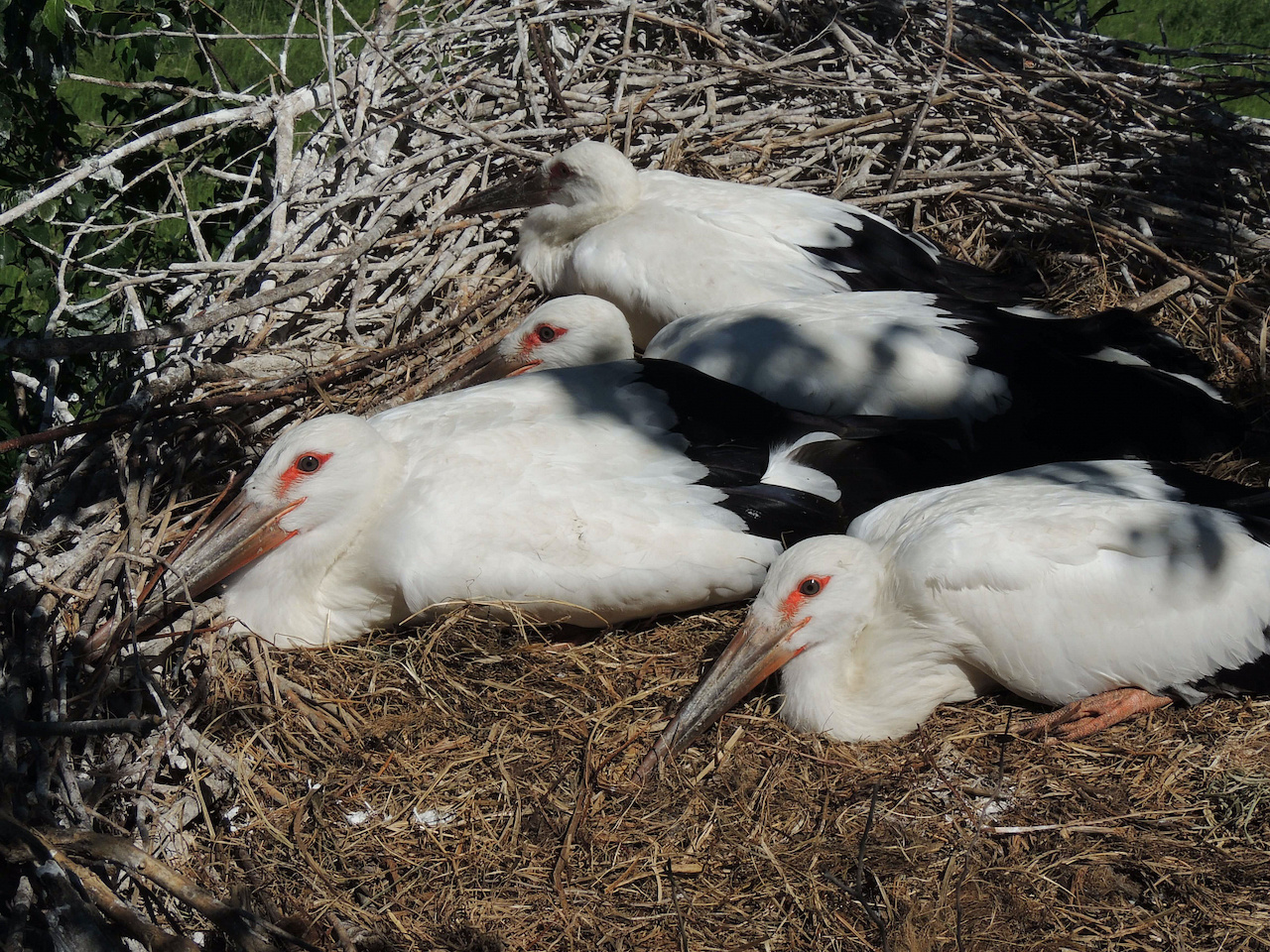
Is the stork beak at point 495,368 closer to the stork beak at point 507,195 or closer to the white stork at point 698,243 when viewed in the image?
the white stork at point 698,243

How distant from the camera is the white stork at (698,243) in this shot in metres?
4.74

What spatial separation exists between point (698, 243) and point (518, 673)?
207 centimetres

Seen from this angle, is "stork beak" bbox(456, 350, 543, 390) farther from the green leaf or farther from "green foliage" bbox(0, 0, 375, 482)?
the green leaf

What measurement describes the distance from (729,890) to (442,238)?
130 inches

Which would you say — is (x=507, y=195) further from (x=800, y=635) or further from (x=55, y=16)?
(x=800, y=635)

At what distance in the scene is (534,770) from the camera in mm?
3217

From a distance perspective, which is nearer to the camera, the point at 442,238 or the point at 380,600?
the point at 380,600

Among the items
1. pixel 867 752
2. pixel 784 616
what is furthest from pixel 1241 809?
pixel 784 616

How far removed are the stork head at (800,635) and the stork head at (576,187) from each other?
2294mm

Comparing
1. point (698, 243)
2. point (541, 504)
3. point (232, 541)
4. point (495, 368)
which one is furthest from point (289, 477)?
point (698, 243)

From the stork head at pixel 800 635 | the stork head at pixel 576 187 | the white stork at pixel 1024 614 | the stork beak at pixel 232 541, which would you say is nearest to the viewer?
the white stork at pixel 1024 614

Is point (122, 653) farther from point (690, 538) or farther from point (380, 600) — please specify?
point (690, 538)

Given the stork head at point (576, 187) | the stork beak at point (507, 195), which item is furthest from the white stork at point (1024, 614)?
the stork beak at point (507, 195)

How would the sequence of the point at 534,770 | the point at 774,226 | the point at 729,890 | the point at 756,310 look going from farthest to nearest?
1. the point at 774,226
2. the point at 756,310
3. the point at 534,770
4. the point at 729,890
